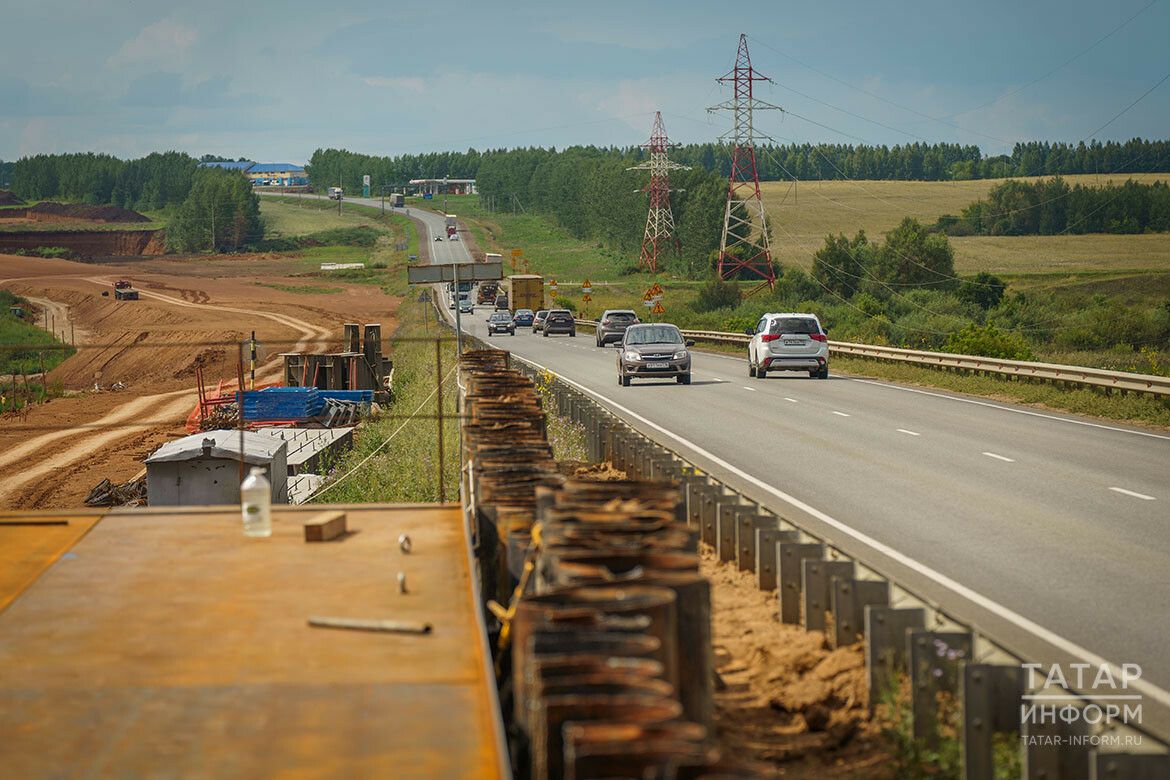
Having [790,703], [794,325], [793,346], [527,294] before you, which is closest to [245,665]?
[790,703]

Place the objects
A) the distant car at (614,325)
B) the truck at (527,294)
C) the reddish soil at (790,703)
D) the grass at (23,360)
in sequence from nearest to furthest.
Result: the reddish soil at (790,703), the grass at (23,360), the distant car at (614,325), the truck at (527,294)

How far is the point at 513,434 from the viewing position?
11844 mm

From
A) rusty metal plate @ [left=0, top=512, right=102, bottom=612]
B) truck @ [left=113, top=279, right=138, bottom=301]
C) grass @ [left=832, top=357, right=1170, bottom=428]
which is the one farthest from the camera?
truck @ [left=113, top=279, right=138, bottom=301]

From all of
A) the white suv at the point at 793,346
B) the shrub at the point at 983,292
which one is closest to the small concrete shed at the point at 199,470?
the white suv at the point at 793,346

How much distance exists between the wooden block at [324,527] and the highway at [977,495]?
179 inches

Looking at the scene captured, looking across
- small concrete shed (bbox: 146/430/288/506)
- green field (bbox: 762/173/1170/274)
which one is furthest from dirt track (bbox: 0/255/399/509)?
→ green field (bbox: 762/173/1170/274)

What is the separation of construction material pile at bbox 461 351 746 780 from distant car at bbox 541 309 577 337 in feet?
218

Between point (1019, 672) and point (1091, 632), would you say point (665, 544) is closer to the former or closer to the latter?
point (1019, 672)

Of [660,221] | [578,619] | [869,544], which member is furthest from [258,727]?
[660,221]

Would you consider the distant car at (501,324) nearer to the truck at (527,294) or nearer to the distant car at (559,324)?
the distant car at (559,324)

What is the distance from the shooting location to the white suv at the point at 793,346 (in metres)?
37.6

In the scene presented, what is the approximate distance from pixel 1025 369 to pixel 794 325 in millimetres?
7347

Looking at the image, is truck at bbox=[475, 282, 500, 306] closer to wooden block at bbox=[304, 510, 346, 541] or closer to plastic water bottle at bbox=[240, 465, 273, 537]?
wooden block at bbox=[304, 510, 346, 541]

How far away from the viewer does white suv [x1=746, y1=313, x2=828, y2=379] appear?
123 feet
